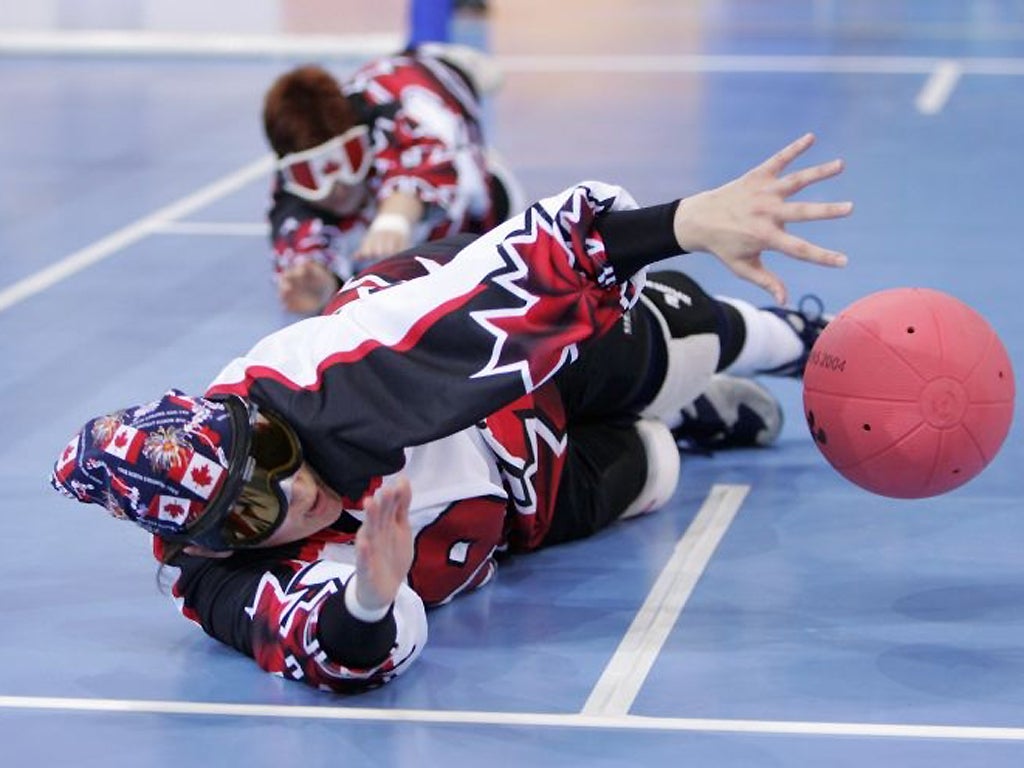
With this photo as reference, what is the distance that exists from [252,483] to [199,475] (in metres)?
0.11

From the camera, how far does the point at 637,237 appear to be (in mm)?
3479

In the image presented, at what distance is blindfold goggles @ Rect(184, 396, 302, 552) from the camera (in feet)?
11.4

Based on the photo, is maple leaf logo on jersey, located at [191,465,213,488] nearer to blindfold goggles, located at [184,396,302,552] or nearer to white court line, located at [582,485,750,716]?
blindfold goggles, located at [184,396,302,552]

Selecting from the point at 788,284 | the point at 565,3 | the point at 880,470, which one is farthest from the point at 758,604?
the point at 565,3

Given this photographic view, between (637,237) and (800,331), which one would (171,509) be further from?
(800,331)

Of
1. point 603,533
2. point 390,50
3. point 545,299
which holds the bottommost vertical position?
point 390,50

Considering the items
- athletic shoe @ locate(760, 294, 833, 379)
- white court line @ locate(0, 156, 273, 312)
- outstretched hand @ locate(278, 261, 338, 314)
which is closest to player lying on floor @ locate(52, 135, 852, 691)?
athletic shoe @ locate(760, 294, 833, 379)

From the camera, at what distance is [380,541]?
3.29 meters

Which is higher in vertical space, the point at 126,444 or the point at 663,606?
the point at 126,444

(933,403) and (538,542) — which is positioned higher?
(933,403)

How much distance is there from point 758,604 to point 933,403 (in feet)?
1.69

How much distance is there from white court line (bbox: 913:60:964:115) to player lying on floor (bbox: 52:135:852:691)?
19.7 feet

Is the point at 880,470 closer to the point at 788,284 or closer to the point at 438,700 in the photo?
the point at 438,700

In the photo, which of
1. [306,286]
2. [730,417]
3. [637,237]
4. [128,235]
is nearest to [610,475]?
[730,417]
